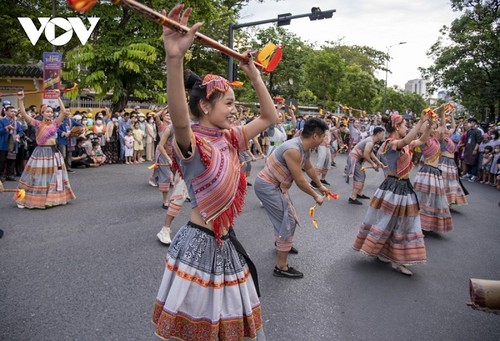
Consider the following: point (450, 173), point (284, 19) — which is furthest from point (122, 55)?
point (450, 173)

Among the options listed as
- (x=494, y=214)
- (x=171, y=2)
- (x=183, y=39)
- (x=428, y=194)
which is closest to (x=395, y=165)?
(x=428, y=194)

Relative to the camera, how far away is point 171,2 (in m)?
16.0

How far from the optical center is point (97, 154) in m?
13.8

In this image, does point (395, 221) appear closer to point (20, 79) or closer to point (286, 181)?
point (286, 181)

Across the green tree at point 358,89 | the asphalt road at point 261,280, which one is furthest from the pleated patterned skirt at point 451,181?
the green tree at point 358,89

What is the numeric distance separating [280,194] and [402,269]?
180 cm

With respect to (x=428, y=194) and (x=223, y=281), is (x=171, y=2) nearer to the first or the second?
(x=428, y=194)

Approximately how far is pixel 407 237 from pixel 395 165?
94cm

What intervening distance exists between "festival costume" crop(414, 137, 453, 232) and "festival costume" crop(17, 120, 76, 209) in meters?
6.50

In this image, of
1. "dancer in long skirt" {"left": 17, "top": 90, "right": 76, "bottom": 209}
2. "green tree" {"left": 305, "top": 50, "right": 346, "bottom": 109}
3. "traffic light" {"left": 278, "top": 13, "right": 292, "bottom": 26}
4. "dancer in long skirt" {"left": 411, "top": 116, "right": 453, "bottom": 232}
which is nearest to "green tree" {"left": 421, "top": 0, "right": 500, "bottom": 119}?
"green tree" {"left": 305, "top": 50, "right": 346, "bottom": 109}

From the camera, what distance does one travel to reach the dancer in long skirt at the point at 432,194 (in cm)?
691

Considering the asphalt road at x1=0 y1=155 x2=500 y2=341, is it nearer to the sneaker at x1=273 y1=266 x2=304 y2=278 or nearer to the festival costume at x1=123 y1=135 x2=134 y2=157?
the sneaker at x1=273 y1=266 x2=304 y2=278

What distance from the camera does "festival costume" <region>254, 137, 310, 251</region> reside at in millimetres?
4742

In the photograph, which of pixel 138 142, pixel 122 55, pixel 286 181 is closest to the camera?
pixel 286 181
